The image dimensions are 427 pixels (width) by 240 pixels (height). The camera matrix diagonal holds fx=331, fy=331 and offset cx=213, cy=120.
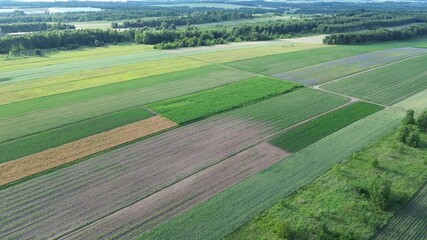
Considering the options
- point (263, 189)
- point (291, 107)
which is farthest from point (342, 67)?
point (263, 189)

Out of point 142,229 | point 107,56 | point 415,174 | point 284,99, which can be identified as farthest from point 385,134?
point 107,56

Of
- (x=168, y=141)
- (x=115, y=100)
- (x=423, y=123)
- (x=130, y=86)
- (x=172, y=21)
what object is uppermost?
(x=172, y=21)

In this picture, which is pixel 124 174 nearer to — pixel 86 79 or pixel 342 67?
pixel 86 79

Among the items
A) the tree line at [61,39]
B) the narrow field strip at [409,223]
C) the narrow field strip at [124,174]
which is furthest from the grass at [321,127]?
the tree line at [61,39]

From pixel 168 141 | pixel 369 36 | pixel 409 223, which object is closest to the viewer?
pixel 409 223

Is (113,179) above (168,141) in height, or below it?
below

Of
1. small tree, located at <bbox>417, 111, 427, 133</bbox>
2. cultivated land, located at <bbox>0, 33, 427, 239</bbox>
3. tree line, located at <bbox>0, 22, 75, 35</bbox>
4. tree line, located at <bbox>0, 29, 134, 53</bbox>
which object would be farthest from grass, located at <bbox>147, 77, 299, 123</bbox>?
tree line, located at <bbox>0, 22, 75, 35</bbox>

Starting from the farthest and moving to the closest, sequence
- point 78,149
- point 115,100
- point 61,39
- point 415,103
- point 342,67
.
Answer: point 61,39
point 342,67
point 115,100
point 415,103
point 78,149
